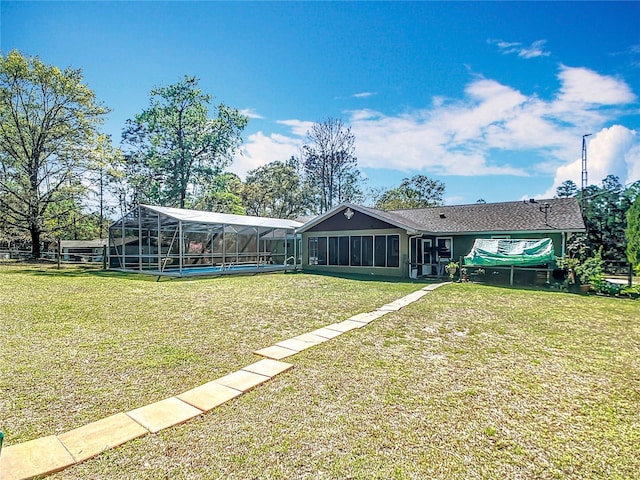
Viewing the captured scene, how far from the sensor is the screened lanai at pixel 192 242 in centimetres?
1510

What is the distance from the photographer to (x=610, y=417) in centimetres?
309

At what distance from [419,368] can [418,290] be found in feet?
24.0

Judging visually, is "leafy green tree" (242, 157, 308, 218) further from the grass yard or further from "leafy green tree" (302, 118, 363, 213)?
the grass yard

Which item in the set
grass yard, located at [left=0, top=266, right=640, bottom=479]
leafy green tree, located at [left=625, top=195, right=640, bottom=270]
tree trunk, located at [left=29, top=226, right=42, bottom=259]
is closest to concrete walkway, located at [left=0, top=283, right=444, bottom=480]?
grass yard, located at [left=0, top=266, right=640, bottom=479]

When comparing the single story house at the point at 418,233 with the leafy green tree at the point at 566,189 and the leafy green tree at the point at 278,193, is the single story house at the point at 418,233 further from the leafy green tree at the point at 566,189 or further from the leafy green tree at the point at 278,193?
the leafy green tree at the point at 278,193

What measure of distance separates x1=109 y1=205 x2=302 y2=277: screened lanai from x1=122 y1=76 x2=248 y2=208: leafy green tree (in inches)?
383

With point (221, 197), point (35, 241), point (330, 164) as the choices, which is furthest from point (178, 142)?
point (330, 164)

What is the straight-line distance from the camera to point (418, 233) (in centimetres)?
1470

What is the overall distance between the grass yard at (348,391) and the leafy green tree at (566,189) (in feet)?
80.0

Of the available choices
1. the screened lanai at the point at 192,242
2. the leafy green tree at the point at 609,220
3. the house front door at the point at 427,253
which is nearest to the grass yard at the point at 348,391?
the screened lanai at the point at 192,242

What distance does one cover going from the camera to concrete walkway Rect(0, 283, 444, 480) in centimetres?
231

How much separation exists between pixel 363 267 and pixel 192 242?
27.2 ft

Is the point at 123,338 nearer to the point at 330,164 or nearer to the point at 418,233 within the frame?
the point at 418,233

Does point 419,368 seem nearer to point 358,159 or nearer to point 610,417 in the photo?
point 610,417
